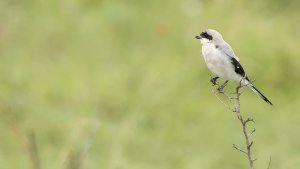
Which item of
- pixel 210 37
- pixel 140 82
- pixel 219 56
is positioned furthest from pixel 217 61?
pixel 140 82

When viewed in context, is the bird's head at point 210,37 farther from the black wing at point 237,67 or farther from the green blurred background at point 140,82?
the green blurred background at point 140,82

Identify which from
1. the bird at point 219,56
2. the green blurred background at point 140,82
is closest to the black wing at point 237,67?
the bird at point 219,56

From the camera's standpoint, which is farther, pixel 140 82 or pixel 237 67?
pixel 140 82

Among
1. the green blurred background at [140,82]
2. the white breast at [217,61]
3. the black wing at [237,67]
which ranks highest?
the green blurred background at [140,82]

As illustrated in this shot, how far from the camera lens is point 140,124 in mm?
6223

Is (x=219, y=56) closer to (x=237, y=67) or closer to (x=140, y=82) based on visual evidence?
(x=237, y=67)

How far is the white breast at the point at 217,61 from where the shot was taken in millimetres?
3771

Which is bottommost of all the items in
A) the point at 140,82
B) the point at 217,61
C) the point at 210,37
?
the point at 217,61

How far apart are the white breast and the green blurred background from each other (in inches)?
64.2

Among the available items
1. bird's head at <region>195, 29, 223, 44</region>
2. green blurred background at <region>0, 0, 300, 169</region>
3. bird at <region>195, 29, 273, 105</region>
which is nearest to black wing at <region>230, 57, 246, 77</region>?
bird at <region>195, 29, 273, 105</region>

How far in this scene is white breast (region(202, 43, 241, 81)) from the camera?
3.77 meters

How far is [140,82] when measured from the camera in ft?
22.1

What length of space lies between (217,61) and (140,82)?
2992 mm

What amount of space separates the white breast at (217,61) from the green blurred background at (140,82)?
163 cm
